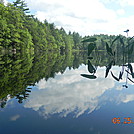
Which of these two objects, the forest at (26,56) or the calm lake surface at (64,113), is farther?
the calm lake surface at (64,113)

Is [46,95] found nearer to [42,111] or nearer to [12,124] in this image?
[42,111]

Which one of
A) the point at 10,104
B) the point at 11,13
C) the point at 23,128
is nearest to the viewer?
the point at 23,128

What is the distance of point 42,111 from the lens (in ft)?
27.4

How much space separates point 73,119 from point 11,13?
52138mm

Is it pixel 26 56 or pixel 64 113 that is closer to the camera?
pixel 64 113

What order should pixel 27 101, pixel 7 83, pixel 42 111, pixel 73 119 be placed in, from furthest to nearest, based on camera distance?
pixel 7 83 < pixel 27 101 < pixel 42 111 < pixel 73 119

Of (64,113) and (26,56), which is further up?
(26,56)

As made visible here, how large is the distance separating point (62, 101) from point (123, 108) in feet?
11.2

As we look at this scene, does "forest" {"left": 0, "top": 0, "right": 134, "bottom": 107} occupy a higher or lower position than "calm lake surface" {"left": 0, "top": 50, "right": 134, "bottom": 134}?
higher

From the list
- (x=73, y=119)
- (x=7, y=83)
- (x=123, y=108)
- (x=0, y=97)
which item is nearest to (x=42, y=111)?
(x=73, y=119)

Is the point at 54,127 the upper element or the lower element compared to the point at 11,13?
lower

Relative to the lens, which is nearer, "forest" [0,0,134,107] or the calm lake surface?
"forest" [0,0,134,107]

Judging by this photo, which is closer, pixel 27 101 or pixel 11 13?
pixel 27 101

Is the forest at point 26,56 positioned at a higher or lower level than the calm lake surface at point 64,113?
higher
